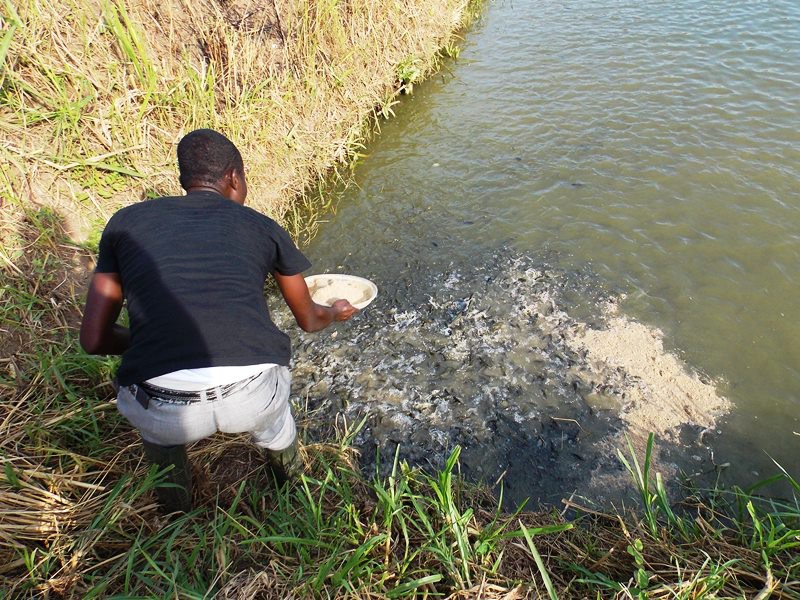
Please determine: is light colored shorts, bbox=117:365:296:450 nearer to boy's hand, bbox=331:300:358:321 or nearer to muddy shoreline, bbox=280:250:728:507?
boy's hand, bbox=331:300:358:321

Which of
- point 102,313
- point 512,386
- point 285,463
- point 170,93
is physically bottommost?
point 512,386

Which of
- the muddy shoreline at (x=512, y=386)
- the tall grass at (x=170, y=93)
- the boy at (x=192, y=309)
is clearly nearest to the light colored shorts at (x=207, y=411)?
the boy at (x=192, y=309)

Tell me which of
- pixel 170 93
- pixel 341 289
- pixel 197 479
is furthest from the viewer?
pixel 170 93

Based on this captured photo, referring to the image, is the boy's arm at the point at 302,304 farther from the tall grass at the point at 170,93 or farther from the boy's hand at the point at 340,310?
the tall grass at the point at 170,93

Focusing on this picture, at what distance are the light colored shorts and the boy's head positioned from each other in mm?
869

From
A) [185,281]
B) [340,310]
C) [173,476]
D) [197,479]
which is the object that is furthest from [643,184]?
[173,476]

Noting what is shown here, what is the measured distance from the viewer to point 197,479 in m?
2.57

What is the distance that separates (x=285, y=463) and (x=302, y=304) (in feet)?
2.73

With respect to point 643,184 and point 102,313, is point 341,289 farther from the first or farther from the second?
point 643,184

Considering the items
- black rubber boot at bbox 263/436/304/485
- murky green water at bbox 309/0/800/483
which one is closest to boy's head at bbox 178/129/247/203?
black rubber boot at bbox 263/436/304/485

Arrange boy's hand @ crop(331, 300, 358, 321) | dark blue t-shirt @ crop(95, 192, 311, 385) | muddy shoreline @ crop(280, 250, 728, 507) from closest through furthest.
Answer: dark blue t-shirt @ crop(95, 192, 311, 385), boy's hand @ crop(331, 300, 358, 321), muddy shoreline @ crop(280, 250, 728, 507)

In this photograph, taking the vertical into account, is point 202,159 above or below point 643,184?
above

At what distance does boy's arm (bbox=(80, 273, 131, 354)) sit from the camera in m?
1.95

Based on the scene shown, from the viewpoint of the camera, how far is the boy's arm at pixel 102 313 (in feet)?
6.41
